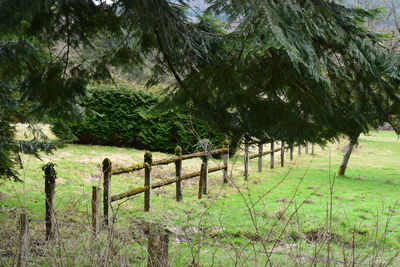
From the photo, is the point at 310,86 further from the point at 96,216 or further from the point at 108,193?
the point at 108,193

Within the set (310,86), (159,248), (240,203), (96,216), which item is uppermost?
(310,86)

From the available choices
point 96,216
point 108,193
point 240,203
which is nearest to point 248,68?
point 96,216

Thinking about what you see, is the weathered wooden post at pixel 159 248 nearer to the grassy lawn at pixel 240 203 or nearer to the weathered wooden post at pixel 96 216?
the grassy lawn at pixel 240 203

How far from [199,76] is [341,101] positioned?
1.25 m

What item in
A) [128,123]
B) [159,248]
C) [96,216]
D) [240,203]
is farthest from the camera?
[128,123]

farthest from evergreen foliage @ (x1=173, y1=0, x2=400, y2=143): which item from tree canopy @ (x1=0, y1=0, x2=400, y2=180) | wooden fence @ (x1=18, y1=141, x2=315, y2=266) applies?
wooden fence @ (x1=18, y1=141, x2=315, y2=266)

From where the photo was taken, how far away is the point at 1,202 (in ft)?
25.9

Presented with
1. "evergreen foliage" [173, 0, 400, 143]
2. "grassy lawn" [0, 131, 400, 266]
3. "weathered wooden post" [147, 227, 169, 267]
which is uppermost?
"evergreen foliage" [173, 0, 400, 143]

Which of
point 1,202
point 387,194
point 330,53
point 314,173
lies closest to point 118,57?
point 330,53

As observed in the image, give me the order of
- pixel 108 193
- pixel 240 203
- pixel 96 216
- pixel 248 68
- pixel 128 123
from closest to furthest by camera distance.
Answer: pixel 96 216 < pixel 248 68 < pixel 108 193 < pixel 240 203 < pixel 128 123

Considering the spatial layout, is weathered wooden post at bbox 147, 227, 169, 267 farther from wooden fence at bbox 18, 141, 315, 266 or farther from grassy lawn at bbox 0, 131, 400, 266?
grassy lawn at bbox 0, 131, 400, 266

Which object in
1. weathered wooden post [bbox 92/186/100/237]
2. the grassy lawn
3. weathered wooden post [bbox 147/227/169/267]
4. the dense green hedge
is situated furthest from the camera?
the dense green hedge

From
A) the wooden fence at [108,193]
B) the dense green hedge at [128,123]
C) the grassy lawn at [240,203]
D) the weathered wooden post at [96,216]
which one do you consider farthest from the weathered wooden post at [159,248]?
the dense green hedge at [128,123]

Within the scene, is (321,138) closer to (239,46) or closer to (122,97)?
(239,46)
